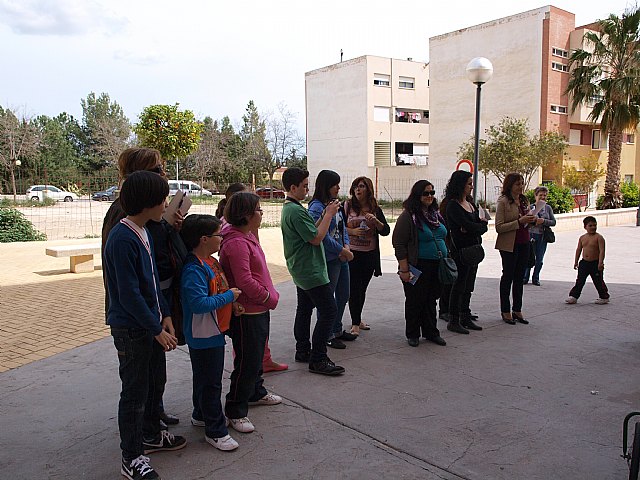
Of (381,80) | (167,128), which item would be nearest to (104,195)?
(167,128)

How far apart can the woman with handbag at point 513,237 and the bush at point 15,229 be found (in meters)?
13.7

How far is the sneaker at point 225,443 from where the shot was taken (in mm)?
3506

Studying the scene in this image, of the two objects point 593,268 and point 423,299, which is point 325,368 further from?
point 593,268

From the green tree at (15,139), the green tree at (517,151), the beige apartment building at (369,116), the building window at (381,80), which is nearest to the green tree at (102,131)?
the green tree at (15,139)

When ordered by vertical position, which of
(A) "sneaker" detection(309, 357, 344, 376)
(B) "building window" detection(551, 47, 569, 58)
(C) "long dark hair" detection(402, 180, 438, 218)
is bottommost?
(A) "sneaker" detection(309, 357, 344, 376)

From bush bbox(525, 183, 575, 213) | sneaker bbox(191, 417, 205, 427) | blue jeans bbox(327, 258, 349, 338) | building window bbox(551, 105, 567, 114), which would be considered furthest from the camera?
building window bbox(551, 105, 567, 114)

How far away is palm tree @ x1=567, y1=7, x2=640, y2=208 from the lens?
83.6ft

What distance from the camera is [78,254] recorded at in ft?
33.6

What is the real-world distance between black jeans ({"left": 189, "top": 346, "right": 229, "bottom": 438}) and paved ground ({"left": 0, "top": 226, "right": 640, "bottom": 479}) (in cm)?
15

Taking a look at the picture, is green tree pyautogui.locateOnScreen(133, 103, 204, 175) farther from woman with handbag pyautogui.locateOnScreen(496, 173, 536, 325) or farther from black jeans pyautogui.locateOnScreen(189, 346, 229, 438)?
black jeans pyautogui.locateOnScreen(189, 346, 229, 438)

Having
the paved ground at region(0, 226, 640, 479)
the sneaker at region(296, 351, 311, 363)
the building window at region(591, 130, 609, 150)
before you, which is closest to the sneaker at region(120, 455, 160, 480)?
the paved ground at region(0, 226, 640, 479)

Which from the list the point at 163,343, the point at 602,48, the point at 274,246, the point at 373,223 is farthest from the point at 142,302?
the point at 602,48

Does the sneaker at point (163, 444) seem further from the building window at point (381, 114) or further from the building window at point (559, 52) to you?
the building window at point (381, 114)

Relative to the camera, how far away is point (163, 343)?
3.10m
